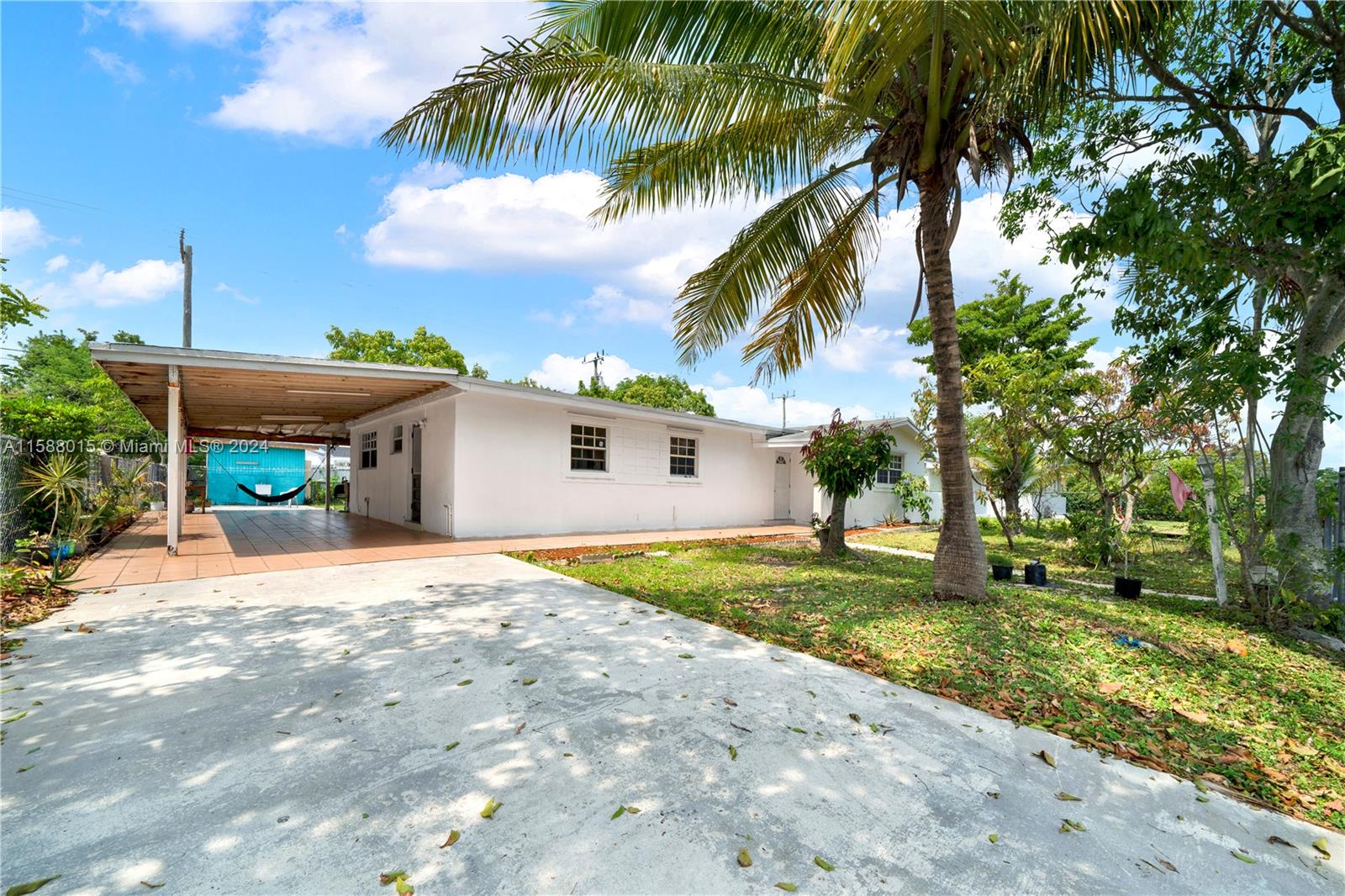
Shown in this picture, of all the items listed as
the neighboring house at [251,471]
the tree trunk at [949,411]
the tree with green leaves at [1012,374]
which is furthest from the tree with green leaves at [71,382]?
the tree with green leaves at [1012,374]

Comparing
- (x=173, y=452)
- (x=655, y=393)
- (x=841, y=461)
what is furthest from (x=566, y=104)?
(x=655, y=393)

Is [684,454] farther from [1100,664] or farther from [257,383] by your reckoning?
[1100,664]

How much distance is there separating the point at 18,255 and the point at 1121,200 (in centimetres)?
1382

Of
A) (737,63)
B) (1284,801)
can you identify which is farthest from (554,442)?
(1284,801)

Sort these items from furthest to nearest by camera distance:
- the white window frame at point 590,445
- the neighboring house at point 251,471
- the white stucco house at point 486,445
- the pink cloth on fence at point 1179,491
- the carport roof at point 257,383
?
1. the neighboring house at point 251,471
2. the white window frame at point 590,445
3. the white stucco house at point 486,445
4. the carport roof at point 257,383
5. the pink cloth on fence at point 1179,491

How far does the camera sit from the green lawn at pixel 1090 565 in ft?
25.1

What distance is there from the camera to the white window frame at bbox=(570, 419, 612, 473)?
452 inches

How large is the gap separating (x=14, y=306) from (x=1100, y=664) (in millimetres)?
13688

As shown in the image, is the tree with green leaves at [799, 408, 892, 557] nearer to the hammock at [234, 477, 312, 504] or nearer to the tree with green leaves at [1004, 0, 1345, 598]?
the tree with green leaves at [1004, 0, 1345, 598]

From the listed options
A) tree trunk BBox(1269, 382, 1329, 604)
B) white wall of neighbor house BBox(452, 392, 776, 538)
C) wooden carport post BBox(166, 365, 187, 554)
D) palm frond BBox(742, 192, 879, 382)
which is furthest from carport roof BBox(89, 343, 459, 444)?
tree trunk BBox(1269, 382, 1329, 604)

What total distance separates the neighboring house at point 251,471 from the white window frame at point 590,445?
1586 centimetres

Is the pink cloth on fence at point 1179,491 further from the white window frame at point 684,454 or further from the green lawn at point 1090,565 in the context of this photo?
the white window frame at point 684,454

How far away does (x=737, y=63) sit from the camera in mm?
4641

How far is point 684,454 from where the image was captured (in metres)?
13.7
